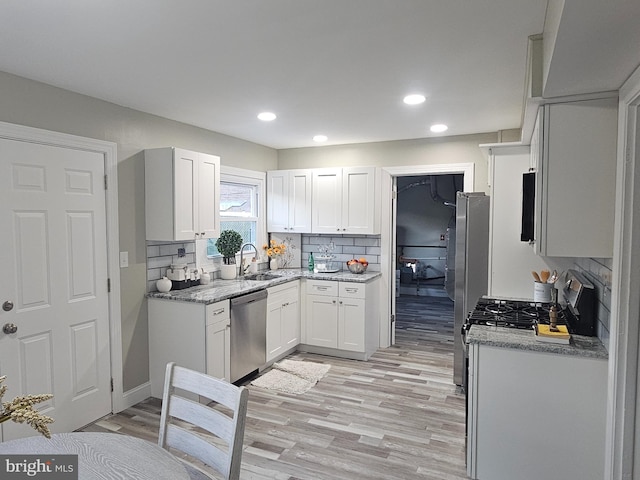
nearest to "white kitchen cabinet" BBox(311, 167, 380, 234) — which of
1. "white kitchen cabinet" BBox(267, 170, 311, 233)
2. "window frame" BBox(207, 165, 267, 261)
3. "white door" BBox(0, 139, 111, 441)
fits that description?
"white kitchen cabinet" BBox(267, 170, 311, 233)

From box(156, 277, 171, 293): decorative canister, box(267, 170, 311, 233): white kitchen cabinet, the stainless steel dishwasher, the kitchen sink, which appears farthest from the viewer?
box(267, 170, 311, 233): white kitchen cabinet

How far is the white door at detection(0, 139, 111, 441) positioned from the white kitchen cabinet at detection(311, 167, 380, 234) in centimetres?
245

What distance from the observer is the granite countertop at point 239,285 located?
3.48m

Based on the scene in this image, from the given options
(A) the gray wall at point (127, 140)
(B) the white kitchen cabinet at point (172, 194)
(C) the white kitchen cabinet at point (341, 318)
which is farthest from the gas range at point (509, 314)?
(A) the gray wall at point (127, 140)

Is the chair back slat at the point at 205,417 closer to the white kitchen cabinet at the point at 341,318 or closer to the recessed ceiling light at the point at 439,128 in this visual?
the white kitchen cabinet at the point at 341,318

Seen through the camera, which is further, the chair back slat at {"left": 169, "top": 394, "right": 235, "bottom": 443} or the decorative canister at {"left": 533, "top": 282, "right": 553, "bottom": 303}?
the decorative canister at {"left": 533, "top": 282, "right": 553, "bottom": 303}

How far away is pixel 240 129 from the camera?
4.26 metres

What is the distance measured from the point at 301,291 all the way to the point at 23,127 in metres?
3.02

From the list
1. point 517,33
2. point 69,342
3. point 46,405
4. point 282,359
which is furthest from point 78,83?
point 282,359

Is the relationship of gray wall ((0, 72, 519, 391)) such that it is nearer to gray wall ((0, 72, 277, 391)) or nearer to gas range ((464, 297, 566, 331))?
gray wall ((0, 72, 277, 391))

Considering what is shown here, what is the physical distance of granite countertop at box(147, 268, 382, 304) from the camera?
11.4 ft

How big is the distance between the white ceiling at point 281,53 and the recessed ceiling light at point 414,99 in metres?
0.07

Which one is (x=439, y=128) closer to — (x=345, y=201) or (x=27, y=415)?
(x=345, y=201)

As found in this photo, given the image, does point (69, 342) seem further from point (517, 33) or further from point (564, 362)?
point (517, 33)
